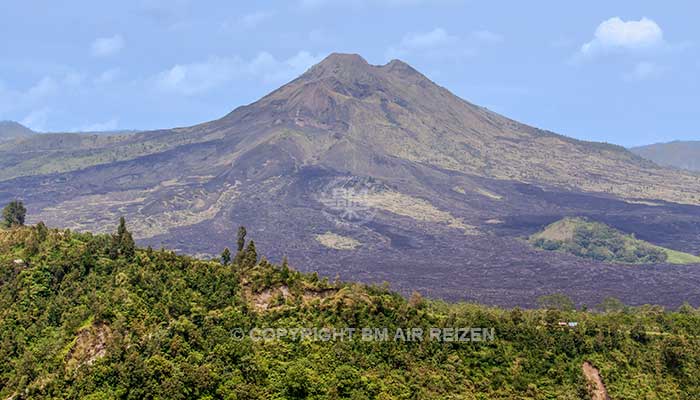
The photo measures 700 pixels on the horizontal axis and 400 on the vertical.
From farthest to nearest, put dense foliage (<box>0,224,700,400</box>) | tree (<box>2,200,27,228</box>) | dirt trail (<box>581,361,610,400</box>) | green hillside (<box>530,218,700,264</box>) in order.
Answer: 1. green hillside (<box>530,218,700,264</box>)
2. tree (<box>2,200,27,228</box>)
3. dirt trail (<box>581,361,610,400</box>)
4. dense foliage (<box>0,224,700,400</box>)

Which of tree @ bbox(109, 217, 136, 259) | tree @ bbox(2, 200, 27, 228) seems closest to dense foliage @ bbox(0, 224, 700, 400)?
tree @ bbox(109, 217, 136, 259)

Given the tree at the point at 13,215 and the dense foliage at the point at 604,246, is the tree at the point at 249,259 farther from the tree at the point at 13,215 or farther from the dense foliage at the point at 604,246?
the dense foliage at the point at 604,246

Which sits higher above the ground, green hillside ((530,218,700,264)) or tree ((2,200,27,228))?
tree ((2,200,27,228))

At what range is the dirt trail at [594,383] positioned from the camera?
99.8 ft

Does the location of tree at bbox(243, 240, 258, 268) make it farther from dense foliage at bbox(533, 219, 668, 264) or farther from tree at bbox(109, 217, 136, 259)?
dense foliage at bbox(533, 219, 668, 264)

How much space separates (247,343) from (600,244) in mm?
147483

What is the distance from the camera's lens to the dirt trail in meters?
30.4

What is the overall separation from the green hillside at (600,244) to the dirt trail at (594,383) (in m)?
129

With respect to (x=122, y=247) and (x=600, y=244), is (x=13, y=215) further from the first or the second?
(x=600, y=244)

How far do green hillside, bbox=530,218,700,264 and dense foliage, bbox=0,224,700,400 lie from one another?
12430cm

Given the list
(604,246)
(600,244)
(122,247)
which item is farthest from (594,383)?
(600,244)

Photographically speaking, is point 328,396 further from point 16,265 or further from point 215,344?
point 16,265

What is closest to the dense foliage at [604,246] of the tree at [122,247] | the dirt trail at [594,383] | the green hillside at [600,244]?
the green hillside at [600,244]

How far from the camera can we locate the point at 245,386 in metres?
25.6
